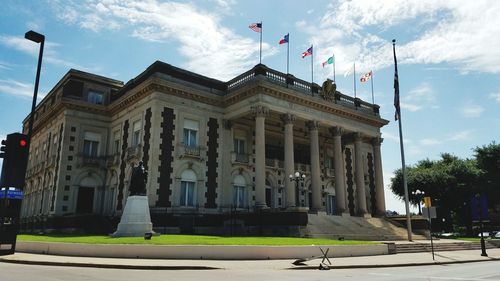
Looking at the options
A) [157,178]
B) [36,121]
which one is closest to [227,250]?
[157,178]

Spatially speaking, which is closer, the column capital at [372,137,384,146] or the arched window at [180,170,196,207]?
the arched window at [180,170,196,207]

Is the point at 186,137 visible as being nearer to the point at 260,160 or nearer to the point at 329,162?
the point at 260,160

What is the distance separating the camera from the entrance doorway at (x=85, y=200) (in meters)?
39.1

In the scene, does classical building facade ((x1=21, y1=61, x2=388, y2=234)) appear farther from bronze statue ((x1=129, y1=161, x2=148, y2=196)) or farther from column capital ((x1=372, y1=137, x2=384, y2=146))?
bronze statue ((x1=129, y1=161, x2=148, y2=196))

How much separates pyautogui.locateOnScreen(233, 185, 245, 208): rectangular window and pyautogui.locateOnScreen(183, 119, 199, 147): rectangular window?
6086mm

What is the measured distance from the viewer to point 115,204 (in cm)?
3762

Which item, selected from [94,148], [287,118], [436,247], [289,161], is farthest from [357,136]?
[94,148]

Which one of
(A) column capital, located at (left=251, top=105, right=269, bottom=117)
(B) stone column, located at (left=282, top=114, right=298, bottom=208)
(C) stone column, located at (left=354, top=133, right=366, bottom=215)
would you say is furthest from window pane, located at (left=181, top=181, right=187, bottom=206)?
(C) stone column, located at (left=354, top=133, right=366, bottom=215)

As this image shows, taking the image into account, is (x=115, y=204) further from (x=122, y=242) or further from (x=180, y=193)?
(x=122, y=242)

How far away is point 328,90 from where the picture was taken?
40.0 metres

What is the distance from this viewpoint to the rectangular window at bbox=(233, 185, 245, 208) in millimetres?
37719

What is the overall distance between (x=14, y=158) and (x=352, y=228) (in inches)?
1057

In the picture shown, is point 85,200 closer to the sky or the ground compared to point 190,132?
closer to the ground

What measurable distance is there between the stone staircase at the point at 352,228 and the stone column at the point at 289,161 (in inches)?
84.9
